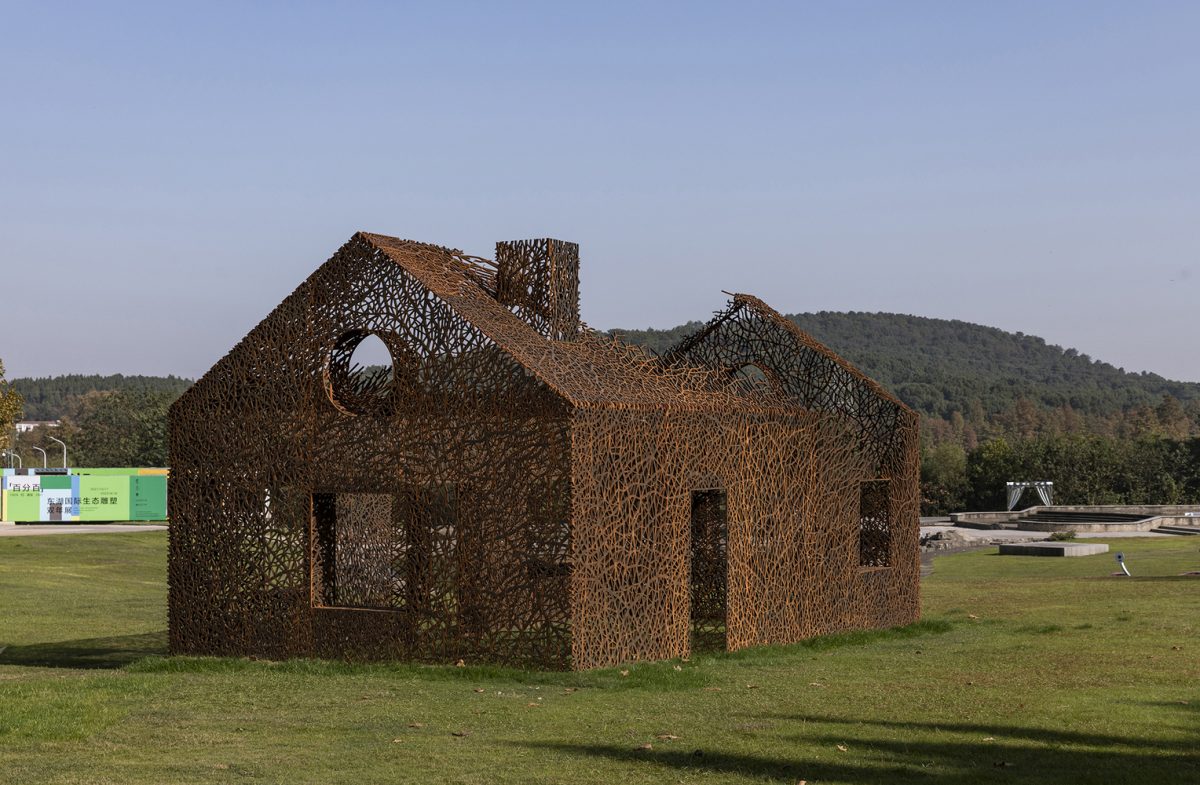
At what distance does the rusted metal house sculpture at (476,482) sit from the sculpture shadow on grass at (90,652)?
140 centimetres

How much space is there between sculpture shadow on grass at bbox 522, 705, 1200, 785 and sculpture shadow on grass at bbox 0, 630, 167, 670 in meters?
7.38

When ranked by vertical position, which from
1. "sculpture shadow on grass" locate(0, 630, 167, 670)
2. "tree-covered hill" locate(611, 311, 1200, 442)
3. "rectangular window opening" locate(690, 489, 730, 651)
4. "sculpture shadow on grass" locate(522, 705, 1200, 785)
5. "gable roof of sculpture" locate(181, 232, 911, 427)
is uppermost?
"tree-covered hill" locate(611, 311, 1200, 442)

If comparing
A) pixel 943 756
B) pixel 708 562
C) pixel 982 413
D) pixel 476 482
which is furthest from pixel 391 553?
pixel 982 413

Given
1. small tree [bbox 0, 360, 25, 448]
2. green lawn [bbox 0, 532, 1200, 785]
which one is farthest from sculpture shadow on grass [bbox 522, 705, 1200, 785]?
small tree [bbox 0, 360, 25, 448]

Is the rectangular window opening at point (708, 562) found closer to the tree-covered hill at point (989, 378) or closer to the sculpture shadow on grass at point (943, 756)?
the sculpture shadow on grass at point (943, 756)

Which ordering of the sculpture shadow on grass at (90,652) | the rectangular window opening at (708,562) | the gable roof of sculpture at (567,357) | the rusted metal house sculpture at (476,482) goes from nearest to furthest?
1. the rusted metal house sculpture at (476,482)
2. the gable roof of sculpture at (567,357)
3. the sculpture shadow on grass at (90,652)
4. the rectangular window opening at (708,562)

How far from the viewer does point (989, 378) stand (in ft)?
479

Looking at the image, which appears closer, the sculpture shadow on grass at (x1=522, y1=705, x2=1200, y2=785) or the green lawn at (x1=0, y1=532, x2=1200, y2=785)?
the sculpture shadow on grass at (x1=522, y1=705, x2=1200, y2=785)

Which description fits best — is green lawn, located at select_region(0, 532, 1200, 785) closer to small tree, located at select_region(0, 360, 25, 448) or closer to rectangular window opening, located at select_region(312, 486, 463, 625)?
rectangular window opening, located at select_region(312, 486, 463, 625)

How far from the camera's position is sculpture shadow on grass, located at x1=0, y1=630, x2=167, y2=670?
14727 mm

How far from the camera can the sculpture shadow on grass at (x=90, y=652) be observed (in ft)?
48.3

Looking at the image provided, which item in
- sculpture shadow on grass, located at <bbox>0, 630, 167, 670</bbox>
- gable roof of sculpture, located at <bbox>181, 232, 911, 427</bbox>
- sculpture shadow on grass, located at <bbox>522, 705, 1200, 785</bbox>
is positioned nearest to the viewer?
sculpture shadow on grass, located at <bbox>522, 705, 1200, 785</bbox>

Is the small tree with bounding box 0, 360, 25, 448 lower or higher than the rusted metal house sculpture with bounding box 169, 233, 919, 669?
higher

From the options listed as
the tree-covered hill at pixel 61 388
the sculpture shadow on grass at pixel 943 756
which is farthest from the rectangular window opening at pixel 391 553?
the tree-covered hill at pixel 61 388
